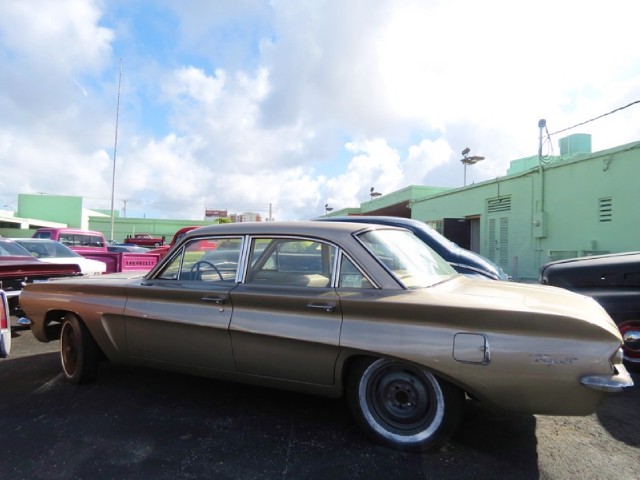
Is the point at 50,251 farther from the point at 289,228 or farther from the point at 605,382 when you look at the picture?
the point at 605,382

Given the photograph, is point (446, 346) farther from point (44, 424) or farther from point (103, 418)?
point (44, 424)

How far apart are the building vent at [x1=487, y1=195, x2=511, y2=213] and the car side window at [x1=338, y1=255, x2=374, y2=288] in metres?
12.1

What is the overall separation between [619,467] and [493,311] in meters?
1.31

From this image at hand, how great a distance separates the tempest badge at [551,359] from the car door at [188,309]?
7.01ft

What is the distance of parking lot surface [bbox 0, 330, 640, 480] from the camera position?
105 inches

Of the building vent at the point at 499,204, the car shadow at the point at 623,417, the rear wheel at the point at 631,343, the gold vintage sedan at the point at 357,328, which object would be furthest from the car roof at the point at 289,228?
the building vent at the point at 499,204

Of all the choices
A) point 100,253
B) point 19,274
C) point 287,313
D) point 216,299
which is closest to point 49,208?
point 100,253

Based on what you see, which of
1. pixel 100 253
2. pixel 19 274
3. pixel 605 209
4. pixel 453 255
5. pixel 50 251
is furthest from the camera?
pixel 100 253

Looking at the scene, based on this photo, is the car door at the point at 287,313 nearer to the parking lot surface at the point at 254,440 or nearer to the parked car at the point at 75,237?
the parking lot surface at the point at 254,440

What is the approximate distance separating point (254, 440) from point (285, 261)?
1.36 meters

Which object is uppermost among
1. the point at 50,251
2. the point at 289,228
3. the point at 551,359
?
the point at 289,228

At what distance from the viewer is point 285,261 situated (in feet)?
11.7

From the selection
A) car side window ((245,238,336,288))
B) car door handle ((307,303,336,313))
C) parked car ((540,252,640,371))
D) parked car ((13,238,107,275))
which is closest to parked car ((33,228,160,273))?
parked car ((13,238,107,275))

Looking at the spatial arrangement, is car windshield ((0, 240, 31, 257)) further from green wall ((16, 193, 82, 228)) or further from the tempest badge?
green wall ((16, 193, 82, 228))
